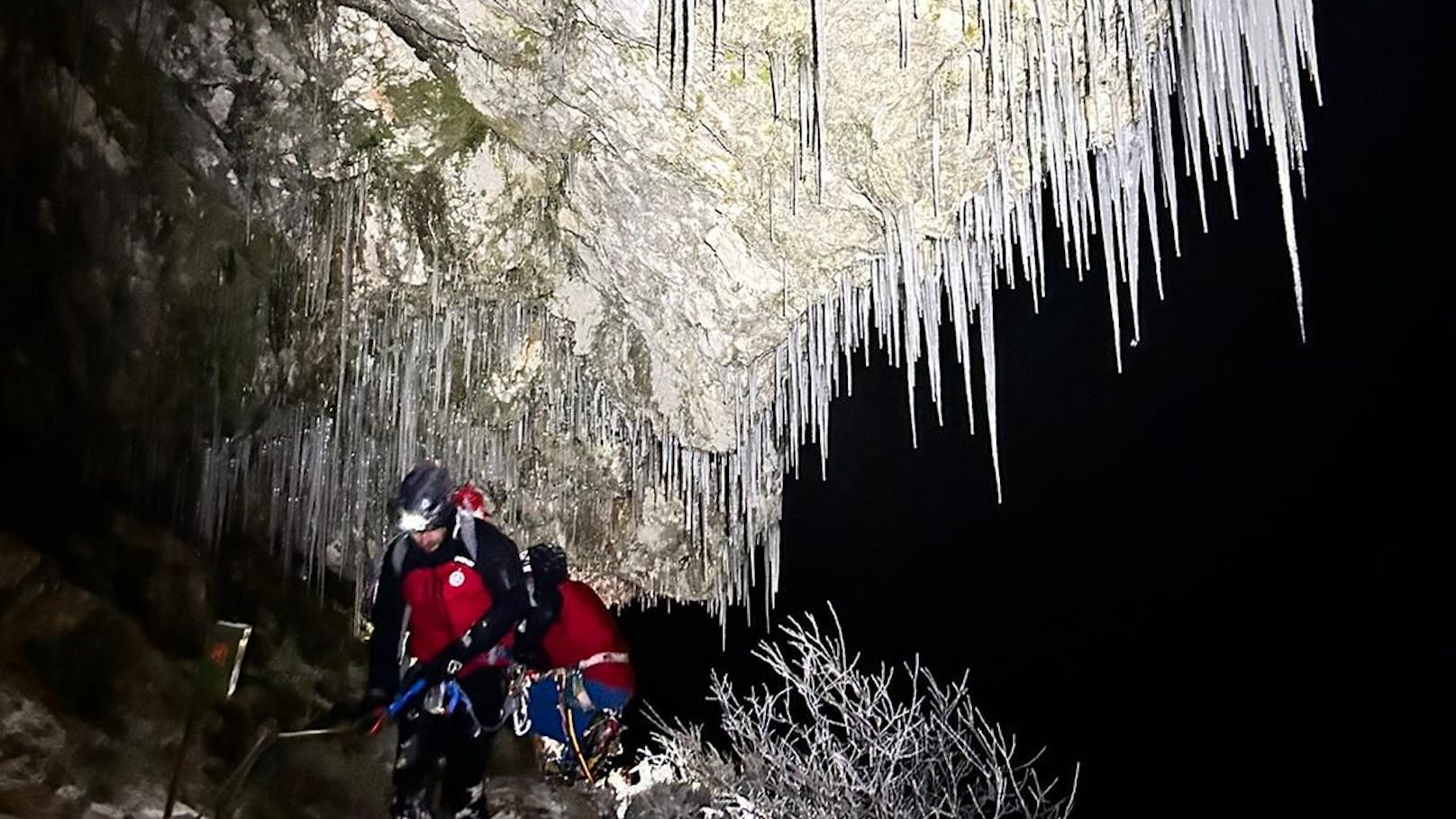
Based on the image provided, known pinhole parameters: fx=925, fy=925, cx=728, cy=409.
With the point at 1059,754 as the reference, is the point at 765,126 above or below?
above

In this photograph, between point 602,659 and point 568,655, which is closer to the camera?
point 568,655

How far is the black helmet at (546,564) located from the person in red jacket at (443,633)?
45cm

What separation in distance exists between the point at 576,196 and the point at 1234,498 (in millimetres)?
8183

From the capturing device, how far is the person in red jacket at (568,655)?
14.3 feet

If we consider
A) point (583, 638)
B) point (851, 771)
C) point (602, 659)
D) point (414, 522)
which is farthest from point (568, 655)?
point (851, 771)

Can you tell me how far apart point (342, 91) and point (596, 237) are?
1.69m

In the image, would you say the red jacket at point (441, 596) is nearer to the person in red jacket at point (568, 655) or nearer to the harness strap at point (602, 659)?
the person in red jacket at point (568, 655)

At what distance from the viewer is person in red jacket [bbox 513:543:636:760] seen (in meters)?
4.36

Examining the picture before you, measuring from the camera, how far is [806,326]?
6062 millimetres

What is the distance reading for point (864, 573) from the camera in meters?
15.4

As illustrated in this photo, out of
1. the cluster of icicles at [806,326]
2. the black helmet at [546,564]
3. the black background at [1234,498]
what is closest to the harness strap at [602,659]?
the black helmet at [546,564]

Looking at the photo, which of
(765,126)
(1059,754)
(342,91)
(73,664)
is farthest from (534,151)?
(1059,754)

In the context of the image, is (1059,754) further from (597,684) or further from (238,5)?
(238,5)

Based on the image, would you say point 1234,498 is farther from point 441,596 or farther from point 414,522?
point 414,522
